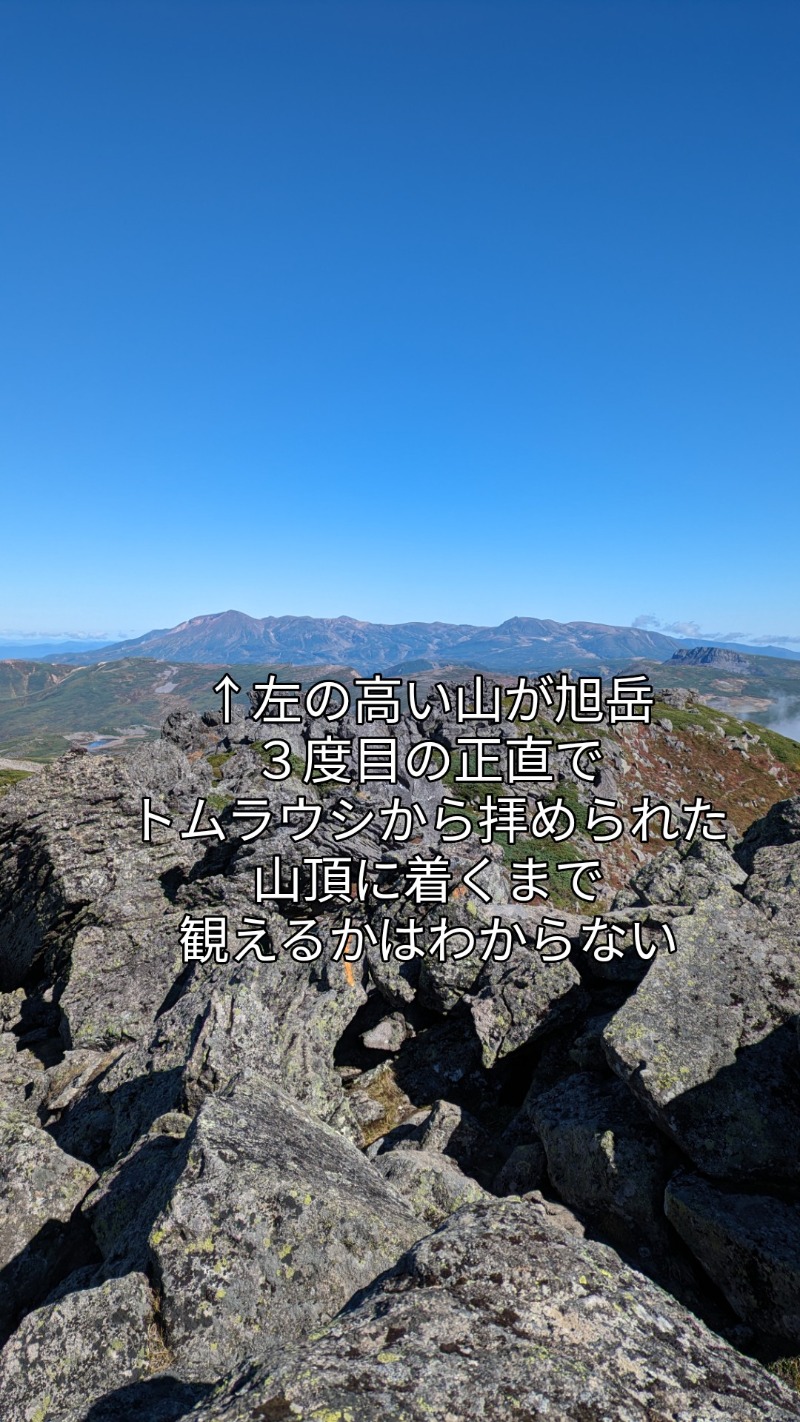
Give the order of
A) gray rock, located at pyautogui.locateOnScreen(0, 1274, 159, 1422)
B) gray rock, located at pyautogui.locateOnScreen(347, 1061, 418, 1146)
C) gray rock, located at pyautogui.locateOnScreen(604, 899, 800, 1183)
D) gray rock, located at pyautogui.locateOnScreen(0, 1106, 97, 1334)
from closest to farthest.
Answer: gray rock, located at pyautogui.locateOnScreen(0, 1274, 159, 1422) → gray rock, located at pyautogui.locateOnScreen(0, 1106, 97, 1334) → gray rock, located at pyautogui.locateOnScreen(604, 899, 800, 1183) → gray rock, located at pyautogui.locateOnScreen(347, 1061, 418, 1146)

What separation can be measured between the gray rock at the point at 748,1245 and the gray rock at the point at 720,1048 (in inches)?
26.8

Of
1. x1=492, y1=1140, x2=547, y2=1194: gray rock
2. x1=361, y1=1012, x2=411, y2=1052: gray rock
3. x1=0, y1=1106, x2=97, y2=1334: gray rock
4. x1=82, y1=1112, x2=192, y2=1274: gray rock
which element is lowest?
x1=361, y1=1012, x2=411, y2=1052: gray rock

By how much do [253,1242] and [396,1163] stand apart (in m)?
5.10

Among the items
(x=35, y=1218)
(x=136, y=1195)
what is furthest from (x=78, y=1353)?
(x=35, y=1218)

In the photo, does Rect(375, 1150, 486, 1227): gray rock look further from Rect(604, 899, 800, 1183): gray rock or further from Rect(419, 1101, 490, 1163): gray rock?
Rect(604, 899, 800, 1183): gray rock

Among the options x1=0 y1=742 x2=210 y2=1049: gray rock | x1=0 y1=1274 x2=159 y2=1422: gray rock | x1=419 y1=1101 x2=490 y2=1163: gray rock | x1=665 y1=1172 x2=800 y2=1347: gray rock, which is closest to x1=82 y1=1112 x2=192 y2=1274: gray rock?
x1=0 y1=1274 x2=159 y2=1422: gray rock

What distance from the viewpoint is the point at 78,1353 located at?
7.80 m

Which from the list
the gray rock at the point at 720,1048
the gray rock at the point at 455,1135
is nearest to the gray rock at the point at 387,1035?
the gray rock at the point at 455,1135

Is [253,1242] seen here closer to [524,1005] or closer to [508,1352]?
[508,1352]

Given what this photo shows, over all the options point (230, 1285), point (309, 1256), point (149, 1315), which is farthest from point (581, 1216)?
point (149, 1315)

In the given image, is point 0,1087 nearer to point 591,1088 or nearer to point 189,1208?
point 189,1208

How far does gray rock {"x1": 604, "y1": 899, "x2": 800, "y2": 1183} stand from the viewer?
11.7m

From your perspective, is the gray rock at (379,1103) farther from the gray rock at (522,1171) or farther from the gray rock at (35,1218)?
the gray rock at (35,1218)

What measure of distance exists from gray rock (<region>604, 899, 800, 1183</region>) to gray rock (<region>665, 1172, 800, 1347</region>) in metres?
0.68
